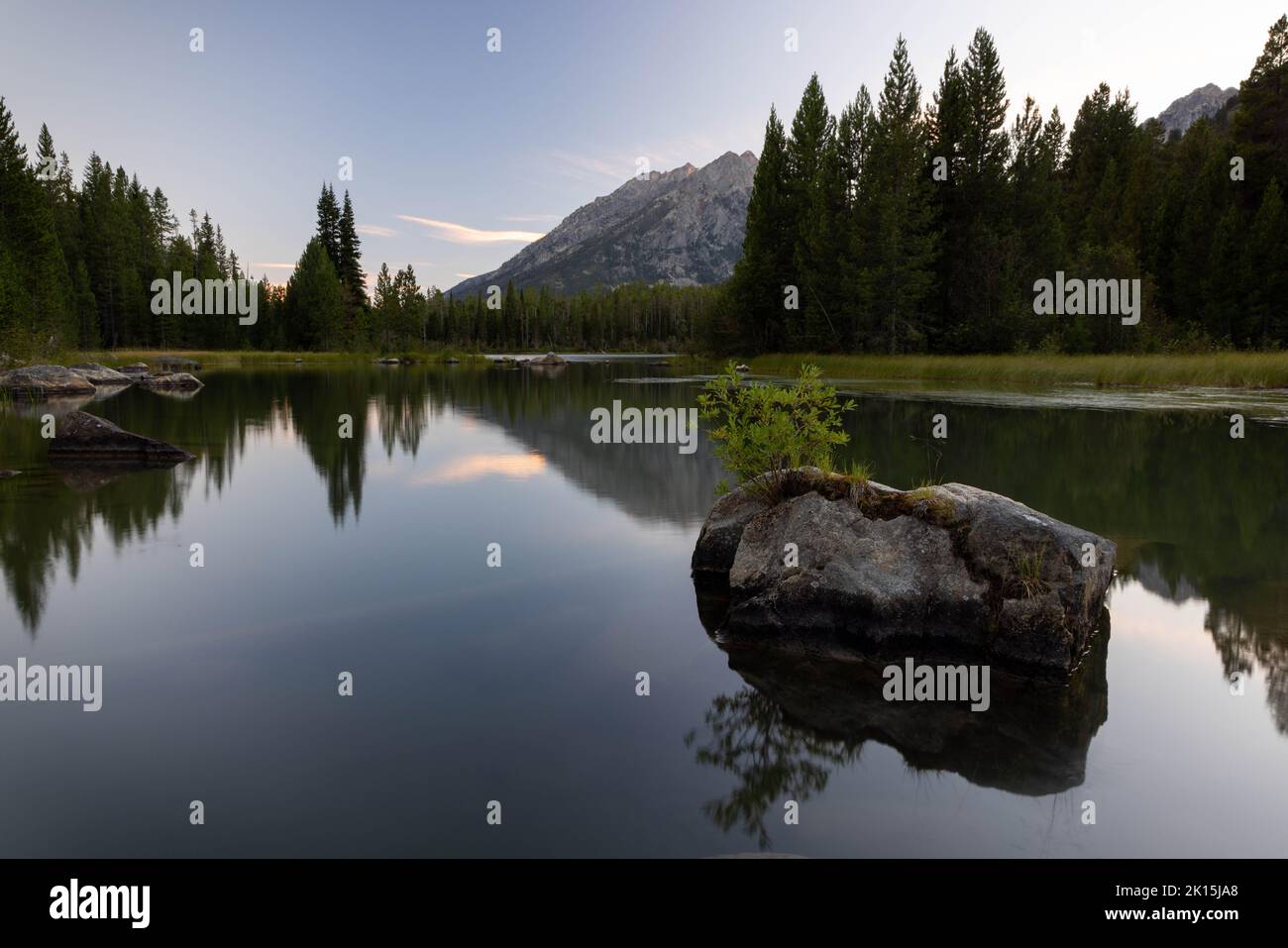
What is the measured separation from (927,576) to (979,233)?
55.1m

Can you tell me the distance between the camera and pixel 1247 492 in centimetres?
1403

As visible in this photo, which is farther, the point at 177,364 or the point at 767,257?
the point at 177,364

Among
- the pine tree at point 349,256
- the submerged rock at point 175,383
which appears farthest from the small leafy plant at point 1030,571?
the pine tree at point 349,256

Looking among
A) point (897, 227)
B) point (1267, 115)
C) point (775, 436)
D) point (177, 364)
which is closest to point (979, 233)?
point (897, 227)

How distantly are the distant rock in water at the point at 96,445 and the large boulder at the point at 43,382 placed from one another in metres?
23.6

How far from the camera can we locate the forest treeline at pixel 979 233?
52.0 metres

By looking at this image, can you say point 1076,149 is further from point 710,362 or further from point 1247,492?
point 1247,492

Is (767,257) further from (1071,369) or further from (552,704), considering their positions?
(552,704)

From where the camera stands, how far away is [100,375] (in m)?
50.0

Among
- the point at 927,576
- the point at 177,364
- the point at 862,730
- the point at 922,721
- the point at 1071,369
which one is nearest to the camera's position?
the point at 862,730

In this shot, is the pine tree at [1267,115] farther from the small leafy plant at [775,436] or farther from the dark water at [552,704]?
the small leafy plant at [775,436]
